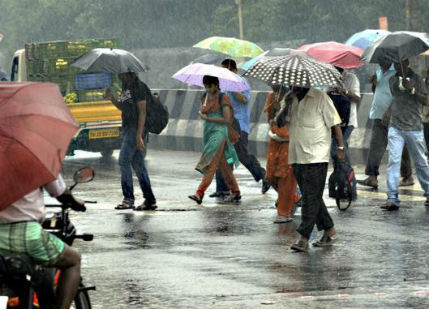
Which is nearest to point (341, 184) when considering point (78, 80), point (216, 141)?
point (216, 141)

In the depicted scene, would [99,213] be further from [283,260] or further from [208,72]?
[283,260]

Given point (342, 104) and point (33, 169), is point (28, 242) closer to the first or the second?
point (33, 169)

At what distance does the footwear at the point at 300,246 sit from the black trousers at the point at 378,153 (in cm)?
536

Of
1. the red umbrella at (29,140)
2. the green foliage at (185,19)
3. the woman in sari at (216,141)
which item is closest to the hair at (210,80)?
the woman in sari at (216,141)

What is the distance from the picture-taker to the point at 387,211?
14188 millimetres

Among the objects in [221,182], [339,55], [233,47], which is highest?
[339,55]

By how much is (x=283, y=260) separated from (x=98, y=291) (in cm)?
198

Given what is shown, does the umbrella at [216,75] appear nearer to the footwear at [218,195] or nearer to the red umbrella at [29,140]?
the footwear at [218,195]

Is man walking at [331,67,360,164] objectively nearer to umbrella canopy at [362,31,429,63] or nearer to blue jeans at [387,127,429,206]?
blue jeans at [387,127,429,206]

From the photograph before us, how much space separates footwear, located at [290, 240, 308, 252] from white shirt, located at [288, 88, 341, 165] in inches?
27.4

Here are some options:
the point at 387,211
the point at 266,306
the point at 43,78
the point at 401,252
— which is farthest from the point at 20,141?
the point at 43,78

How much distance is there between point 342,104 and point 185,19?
38.2 metres

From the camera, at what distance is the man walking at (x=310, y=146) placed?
1141 centimetres

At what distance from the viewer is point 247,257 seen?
36.1 feet
